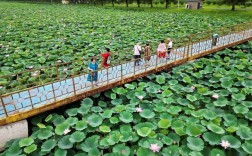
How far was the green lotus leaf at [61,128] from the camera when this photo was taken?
16.1 ft

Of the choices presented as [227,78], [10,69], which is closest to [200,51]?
[227,78]

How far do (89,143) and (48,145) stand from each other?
0.81 meters

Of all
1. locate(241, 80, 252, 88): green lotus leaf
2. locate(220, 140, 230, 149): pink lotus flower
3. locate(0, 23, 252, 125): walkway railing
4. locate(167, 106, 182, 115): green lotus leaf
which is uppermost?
locate(0, 23, 252, 125): walkway railing

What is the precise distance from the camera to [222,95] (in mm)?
6422

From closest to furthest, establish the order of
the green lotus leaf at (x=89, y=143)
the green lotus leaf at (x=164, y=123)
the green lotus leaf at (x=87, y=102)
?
the green lotus leaf at (x=89, y=143), the green lotus leaf at (x=164, y=123), the green lotus leaf at (x=87, y=102)

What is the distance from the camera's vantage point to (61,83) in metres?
6.61

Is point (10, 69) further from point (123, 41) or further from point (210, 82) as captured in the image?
point (210, 82)

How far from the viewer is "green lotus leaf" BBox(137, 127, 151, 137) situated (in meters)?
4.84

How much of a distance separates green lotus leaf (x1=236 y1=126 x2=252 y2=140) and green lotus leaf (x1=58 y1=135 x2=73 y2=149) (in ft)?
10.9

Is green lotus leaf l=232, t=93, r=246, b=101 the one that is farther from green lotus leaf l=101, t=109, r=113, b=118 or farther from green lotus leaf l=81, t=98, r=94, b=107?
green lotus leaf l=81, t=98, r=94, b=107

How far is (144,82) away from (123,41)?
4963 mm

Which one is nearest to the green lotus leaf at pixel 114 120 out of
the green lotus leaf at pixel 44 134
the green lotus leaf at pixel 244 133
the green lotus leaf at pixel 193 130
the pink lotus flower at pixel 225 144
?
the green lotus leaf at pixel 44 134

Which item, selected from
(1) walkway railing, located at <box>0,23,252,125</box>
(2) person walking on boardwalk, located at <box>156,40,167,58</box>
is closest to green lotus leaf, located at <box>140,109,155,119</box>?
(1) walkway railing, located at <box>0,23,252,125</box>

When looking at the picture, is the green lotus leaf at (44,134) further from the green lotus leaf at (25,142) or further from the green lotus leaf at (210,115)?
the green lotus leaf at (210,115)
